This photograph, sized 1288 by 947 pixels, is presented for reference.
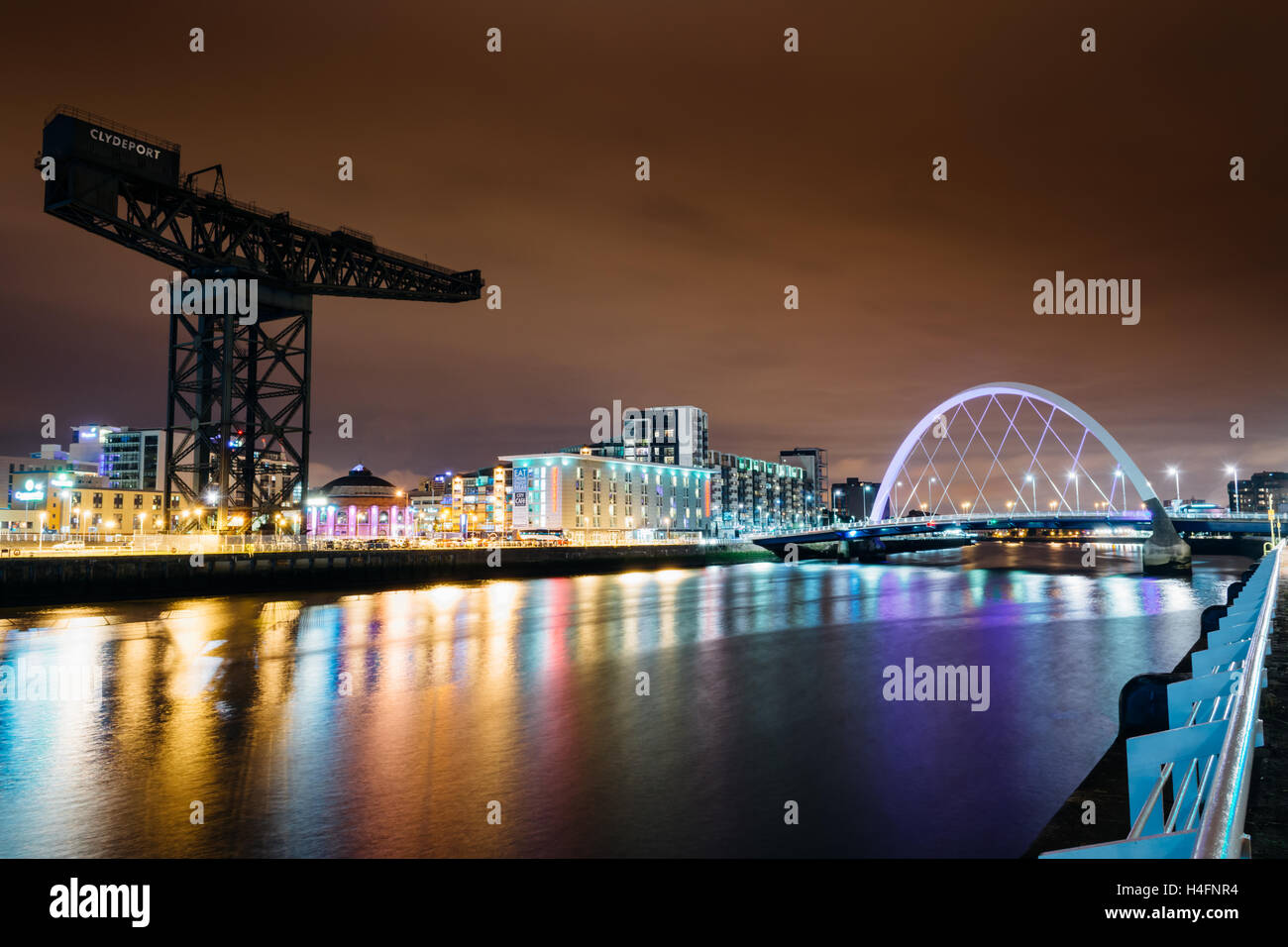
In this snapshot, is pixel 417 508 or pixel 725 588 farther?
pixel 417 508

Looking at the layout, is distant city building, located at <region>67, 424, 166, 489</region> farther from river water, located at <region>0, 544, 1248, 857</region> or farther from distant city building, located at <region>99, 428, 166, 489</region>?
river water, located at <region>0, 544, 1248, 857</region>

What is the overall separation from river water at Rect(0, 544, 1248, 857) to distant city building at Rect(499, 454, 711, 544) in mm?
71788

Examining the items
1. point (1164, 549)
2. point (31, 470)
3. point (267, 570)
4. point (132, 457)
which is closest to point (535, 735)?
point (267, 570)

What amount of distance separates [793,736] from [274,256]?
5067 cm

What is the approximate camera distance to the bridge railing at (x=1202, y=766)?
3680mm

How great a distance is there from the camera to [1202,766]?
731 cm

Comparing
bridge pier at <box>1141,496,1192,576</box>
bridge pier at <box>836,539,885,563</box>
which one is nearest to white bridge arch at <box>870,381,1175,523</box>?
bridge pier at <box>1141,496,1192,576</box>

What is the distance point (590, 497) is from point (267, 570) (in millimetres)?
72949

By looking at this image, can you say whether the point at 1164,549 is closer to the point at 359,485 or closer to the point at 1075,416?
the point at 1075,416

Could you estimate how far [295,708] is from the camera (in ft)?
72.2
